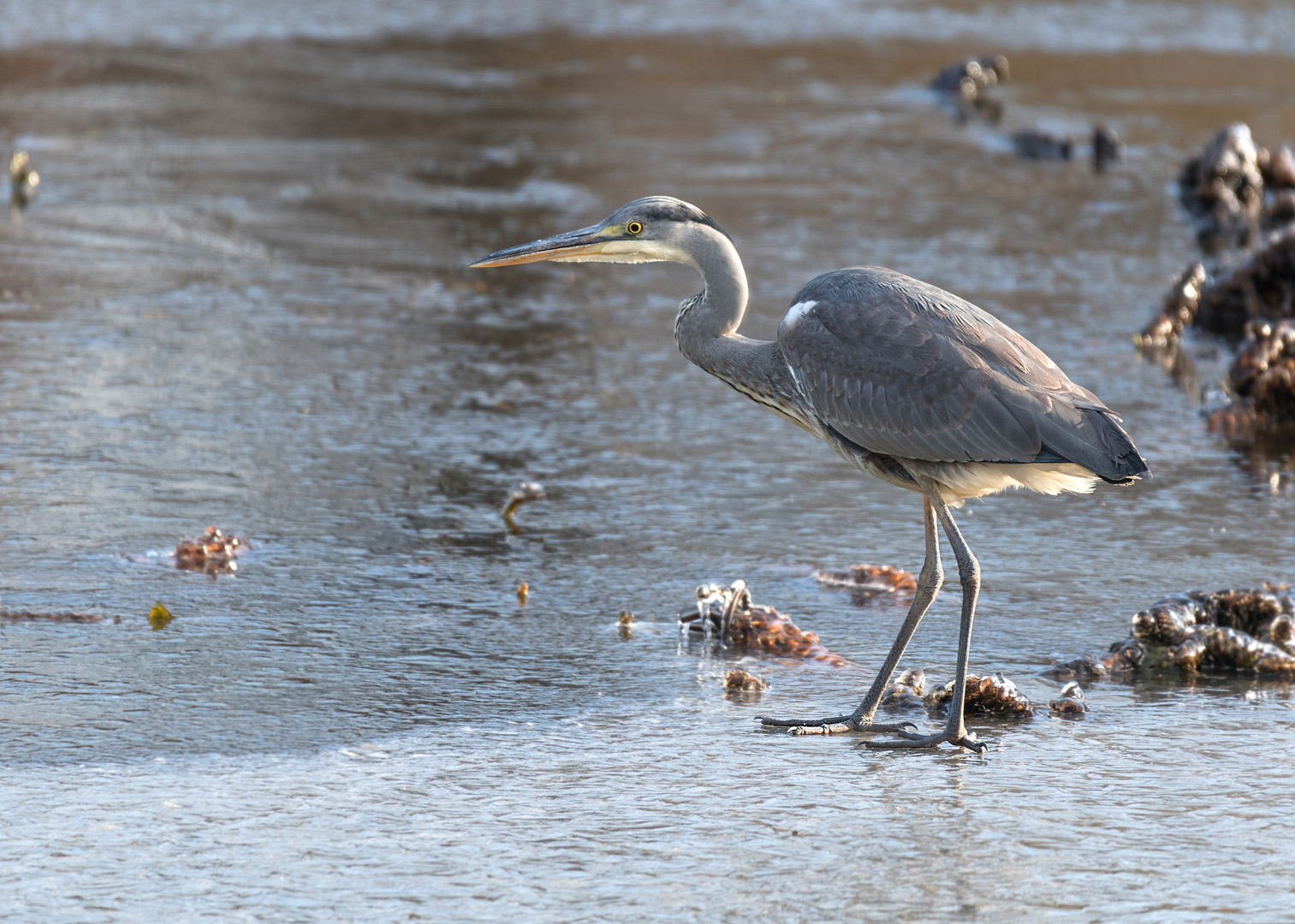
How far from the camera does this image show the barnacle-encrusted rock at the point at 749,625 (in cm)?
504

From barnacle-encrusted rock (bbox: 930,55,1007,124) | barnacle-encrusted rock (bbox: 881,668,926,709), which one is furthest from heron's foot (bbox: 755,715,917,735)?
barnacle-encrusted rock (bbox: 930,55,1007,124)

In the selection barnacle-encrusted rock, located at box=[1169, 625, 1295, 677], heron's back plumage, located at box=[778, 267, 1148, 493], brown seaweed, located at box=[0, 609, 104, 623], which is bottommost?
brown seaweed, located at box=[0, 609, 104, 623]

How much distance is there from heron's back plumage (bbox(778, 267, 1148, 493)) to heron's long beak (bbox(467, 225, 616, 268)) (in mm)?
768

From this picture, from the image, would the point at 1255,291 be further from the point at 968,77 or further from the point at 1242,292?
the point at 968,77

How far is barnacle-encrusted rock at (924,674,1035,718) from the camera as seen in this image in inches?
180

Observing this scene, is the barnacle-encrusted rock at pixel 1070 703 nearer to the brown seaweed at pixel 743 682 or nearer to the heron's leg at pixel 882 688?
the heron's leg at pixel 882 688

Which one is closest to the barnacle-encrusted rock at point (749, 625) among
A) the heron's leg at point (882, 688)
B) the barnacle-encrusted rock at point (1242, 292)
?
the heron's leg at point (882, 688)

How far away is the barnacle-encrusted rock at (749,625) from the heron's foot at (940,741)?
1.94ft

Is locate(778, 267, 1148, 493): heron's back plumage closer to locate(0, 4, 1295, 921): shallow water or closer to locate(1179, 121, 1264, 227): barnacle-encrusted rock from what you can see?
locate(0, 4, 1295, 921): shallow water

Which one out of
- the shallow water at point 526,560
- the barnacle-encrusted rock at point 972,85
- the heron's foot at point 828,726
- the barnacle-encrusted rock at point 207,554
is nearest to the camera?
the shallow water at point 526,560

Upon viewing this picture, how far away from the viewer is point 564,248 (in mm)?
5453

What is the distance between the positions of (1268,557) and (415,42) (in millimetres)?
13556

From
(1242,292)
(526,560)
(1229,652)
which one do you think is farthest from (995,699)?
(1242,292)

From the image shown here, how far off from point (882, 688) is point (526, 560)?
1.58 meters
